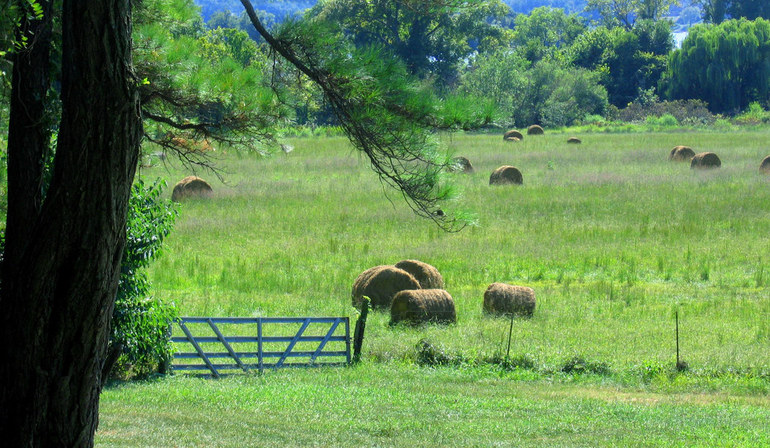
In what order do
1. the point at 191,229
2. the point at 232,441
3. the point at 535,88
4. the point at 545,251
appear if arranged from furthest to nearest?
the point at 535,88 → the point at 191,229 → the point at 545,251 → the point at 232,441

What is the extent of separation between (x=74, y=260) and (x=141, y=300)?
22.6ft

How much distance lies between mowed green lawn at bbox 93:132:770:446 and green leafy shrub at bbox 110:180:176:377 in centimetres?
52

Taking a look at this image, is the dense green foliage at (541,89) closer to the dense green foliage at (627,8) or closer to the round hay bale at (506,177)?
the round hay bale at (506,177)

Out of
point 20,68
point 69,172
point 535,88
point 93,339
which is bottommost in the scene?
point 93,339

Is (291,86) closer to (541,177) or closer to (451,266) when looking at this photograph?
(451,266)

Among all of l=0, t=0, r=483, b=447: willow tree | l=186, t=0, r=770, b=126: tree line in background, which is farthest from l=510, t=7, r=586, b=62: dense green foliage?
l=0, t=0, r=483, b=447: willow tree

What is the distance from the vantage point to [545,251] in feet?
86.1

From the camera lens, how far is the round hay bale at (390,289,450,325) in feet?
57.6

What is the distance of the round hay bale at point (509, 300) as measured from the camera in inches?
722

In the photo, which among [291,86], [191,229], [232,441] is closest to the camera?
[232,441]

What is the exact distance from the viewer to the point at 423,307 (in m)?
17.5

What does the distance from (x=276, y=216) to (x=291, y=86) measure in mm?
22131

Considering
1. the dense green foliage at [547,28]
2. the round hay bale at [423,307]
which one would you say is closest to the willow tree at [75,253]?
the round hay bale at [423,307]

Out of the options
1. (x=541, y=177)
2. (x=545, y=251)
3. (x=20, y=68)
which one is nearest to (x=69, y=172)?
(x=20, y=68)
